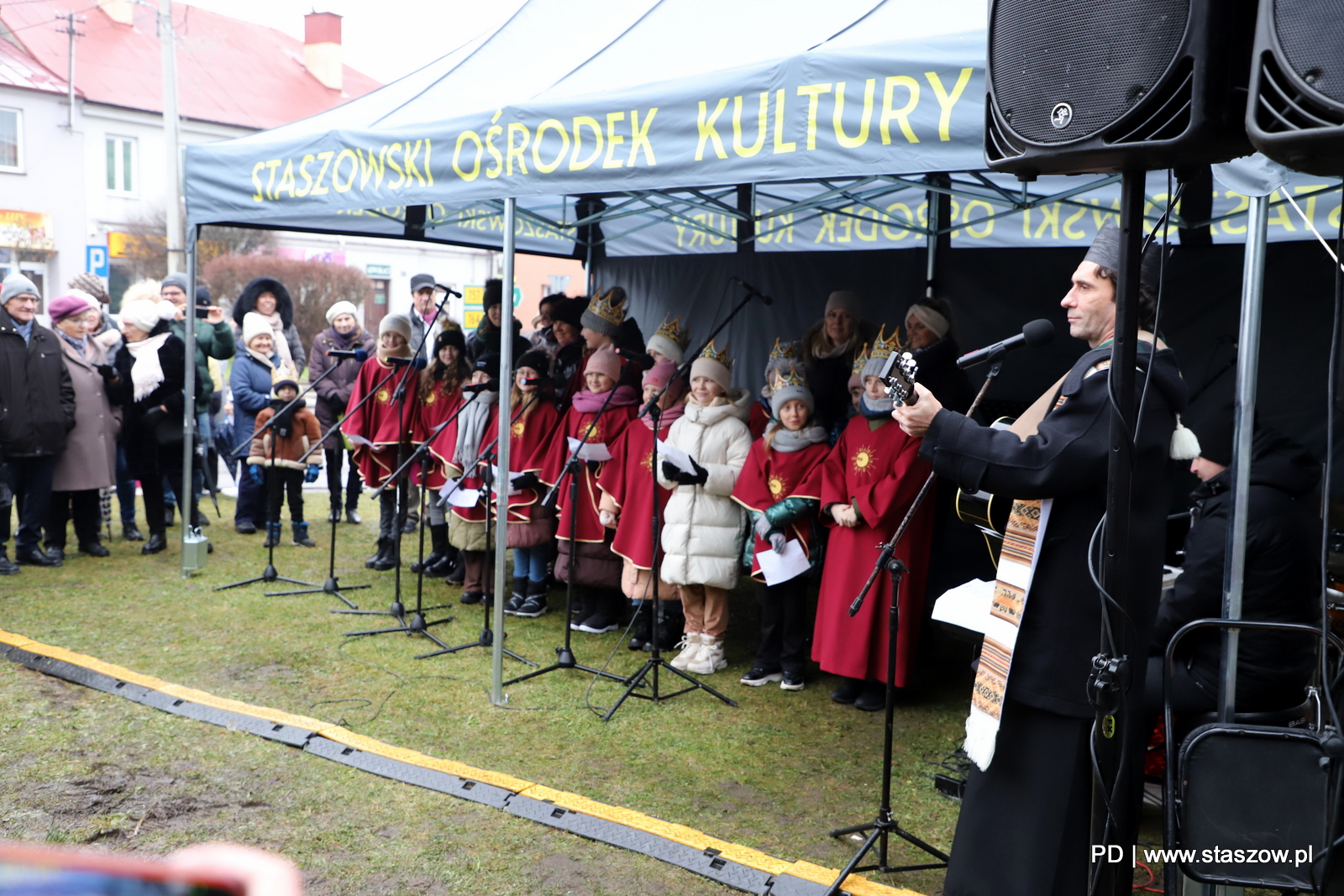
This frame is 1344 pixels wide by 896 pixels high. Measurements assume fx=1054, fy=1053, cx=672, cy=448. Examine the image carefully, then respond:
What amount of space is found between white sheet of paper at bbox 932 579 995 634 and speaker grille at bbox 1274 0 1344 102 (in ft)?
5.33

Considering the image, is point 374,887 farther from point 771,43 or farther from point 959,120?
point 771,43

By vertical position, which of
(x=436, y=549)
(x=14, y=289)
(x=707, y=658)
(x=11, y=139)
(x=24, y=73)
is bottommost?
(x=707, y=658)

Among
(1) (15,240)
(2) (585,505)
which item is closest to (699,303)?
(2) (585,505)

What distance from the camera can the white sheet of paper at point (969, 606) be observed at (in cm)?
305

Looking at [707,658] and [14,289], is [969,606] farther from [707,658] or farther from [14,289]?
[14,289]

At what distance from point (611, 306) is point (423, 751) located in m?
3.49

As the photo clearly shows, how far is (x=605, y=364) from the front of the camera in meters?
6.16

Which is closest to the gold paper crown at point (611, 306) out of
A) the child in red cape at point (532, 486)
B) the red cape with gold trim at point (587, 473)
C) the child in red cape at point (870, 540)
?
the child in red cape at point (532, 486)

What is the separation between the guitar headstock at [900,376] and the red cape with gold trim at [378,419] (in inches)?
202

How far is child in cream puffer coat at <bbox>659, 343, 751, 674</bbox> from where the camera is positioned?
17.9 feet

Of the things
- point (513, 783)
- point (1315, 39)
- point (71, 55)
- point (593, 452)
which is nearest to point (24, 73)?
point (71, 55)

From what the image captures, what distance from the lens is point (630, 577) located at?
586 centimetres

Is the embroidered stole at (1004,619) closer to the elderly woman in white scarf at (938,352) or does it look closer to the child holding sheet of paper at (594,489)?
the elderly woman in white scarf at (938,352)

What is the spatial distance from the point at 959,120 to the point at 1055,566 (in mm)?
1432
